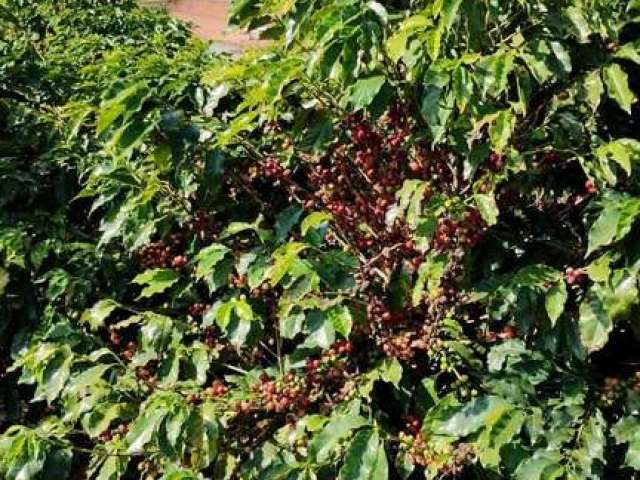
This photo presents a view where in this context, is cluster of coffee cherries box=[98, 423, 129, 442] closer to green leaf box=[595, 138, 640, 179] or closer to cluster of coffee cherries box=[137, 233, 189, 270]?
cluster of coffee cherries box=[137, 233, 189, 270]

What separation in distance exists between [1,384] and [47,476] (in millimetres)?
583

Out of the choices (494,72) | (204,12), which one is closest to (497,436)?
(494,72)

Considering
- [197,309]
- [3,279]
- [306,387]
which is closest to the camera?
[306,387]

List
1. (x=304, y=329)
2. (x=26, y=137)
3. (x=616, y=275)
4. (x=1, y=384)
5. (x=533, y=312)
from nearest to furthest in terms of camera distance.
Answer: (x=616, y=275)
(x=533, y=312)
(x=304, y=329)
(x=1, y=384)
(x=26, y=137)

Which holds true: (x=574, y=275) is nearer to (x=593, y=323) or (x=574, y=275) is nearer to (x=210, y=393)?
(x=593, y=323)

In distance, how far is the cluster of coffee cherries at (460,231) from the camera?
6.54ft

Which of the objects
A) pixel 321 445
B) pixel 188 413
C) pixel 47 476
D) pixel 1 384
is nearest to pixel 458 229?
pixel 321 445

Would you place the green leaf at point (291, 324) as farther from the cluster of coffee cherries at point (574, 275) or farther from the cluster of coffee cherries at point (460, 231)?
the cluster of coffee cherries at point (574, 275)

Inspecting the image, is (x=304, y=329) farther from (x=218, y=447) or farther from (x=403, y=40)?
(x=403, y=40)

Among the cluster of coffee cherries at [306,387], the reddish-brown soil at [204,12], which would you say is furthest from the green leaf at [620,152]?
the reddish-brown soil at [204,12]

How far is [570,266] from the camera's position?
6.75ft

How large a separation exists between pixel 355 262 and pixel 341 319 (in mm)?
175

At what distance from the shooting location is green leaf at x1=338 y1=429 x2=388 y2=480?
6.07ft

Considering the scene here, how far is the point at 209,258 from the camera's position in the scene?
215 cm
